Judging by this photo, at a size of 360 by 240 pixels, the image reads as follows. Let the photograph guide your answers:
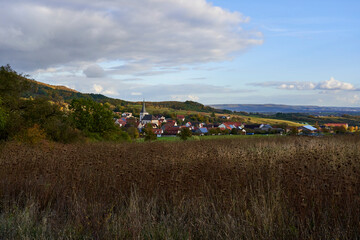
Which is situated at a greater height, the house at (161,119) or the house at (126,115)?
the house at (126,115)

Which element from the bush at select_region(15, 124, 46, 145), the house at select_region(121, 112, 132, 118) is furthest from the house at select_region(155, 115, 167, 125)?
the bush at select_region(15, 124, 46, 145)

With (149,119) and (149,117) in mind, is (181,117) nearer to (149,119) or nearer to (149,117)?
(149,119)

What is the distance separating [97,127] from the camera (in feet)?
131

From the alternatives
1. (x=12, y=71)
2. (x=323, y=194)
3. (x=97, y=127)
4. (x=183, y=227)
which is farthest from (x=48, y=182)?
(x=97, y=127)

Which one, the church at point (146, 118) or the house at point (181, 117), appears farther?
the church at point (146, 118)

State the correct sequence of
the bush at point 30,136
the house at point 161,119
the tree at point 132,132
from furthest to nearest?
the house at point 161,119 < the tree at point 132,132 < the bush at point 30,136

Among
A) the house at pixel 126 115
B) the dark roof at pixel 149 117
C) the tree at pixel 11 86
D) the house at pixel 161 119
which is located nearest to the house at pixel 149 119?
the dark roof at pixel 149 117

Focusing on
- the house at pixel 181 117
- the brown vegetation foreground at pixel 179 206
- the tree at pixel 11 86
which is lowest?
the house at pixel 181 117

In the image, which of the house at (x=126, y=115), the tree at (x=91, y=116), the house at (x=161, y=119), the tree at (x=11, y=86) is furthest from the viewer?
the house at (x=126, y=115)

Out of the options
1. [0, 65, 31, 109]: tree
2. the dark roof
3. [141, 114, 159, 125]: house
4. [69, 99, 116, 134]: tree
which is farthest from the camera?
the dark roof

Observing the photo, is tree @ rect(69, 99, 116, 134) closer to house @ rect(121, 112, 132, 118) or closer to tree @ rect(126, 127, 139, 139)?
tree @ rect(126, 127, 139, 139)

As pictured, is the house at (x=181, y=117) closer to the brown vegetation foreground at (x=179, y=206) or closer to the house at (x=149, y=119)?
the house at (x=149, y=119)

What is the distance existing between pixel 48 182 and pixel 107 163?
5.65 feet

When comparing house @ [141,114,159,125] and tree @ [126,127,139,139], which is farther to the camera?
house @ [141,114,159,125]
